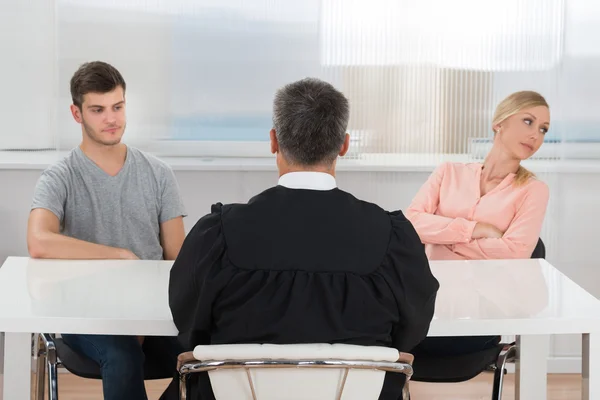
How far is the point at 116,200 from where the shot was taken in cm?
307

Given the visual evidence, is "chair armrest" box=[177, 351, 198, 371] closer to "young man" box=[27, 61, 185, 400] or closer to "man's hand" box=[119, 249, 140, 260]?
"man's hand" box=[119, 249, 140, 260]

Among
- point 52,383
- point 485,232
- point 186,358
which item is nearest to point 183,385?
point 186,358

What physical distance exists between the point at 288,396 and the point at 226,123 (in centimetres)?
235

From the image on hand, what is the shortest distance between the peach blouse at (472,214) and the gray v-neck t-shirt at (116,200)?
89cm

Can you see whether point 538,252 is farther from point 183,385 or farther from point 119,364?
point 183,385

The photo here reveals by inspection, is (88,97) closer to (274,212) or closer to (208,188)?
(208,188)

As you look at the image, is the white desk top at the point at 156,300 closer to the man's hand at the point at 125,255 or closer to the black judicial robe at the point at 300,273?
the man's hand at the point at 125,255

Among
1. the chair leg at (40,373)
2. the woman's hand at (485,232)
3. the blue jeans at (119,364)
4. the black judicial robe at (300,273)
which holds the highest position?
the black judicial robe at (300,273)

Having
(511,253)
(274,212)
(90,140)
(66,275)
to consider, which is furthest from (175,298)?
(511,253)

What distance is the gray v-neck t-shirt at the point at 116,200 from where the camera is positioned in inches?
119

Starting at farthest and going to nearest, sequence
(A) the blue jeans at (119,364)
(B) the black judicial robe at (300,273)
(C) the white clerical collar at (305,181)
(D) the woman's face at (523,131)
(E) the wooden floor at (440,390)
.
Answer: (E) the wooden floor at (440,390)
(D) the woman's face at (523,131)
(A) the blue jeans at (119,364)
(C) the white clerical collar at (305,181)
(B) the black judicial robe at (300,273)

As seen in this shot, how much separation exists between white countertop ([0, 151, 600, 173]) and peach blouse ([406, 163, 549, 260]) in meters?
0.60

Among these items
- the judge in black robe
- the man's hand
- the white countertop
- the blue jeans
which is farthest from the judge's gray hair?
the white countertop

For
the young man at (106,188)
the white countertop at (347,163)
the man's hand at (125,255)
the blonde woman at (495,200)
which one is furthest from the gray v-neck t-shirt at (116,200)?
the blonde woman at (495,200)
